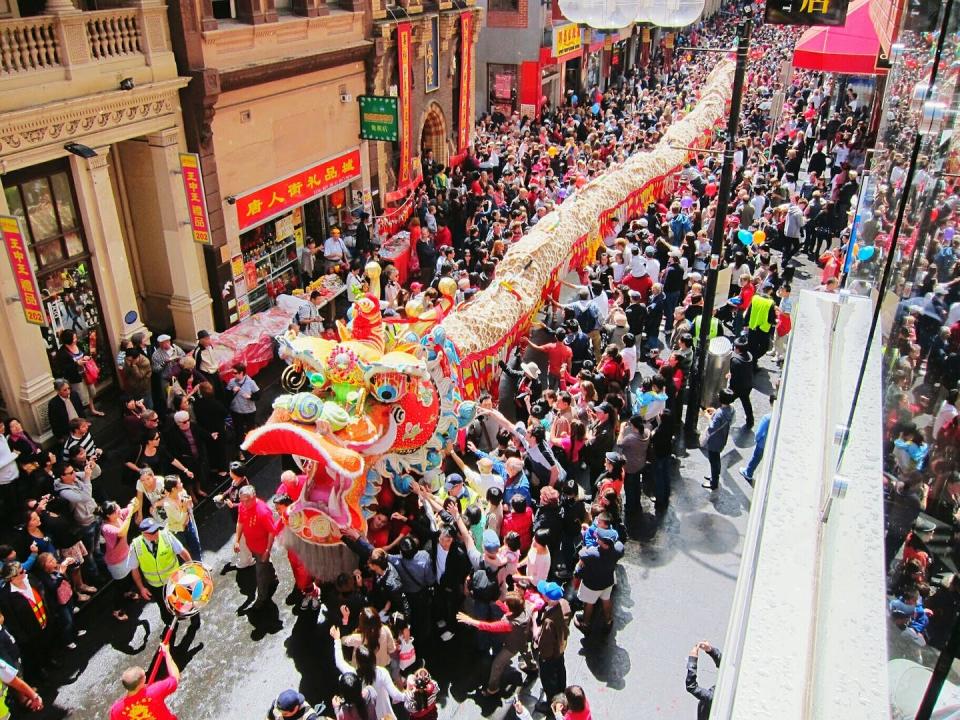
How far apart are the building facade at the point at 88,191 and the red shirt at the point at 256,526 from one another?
429 cm

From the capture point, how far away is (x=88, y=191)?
10.8m

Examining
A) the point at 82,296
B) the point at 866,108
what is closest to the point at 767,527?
the point at 82,296

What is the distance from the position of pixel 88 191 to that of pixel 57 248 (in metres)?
0.88

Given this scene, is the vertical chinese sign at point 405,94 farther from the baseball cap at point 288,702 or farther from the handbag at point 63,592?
the baseball cap at point 288,702

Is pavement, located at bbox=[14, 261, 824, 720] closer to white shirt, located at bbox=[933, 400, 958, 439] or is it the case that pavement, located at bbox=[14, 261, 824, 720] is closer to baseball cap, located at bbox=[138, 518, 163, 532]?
baseball cap, located at bbox=[138, 518, 163, 532]

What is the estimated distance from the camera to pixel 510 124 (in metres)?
26.2

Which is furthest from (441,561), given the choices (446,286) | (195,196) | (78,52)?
(78,52)

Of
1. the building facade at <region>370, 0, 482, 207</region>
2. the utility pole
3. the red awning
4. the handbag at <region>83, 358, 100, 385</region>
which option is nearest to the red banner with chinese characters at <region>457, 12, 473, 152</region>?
the building facade at <region>370, 0, 482, 207</region>

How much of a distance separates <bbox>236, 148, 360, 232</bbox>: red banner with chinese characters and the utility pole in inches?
306

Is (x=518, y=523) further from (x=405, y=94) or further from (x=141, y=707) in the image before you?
(x=405, y=94)

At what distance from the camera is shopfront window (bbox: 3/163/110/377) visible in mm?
10242

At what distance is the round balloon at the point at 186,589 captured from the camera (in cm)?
688

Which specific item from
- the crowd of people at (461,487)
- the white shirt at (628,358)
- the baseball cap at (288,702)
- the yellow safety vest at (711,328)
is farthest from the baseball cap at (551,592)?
the yellow safety vest at (711,328)

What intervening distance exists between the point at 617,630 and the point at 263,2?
37.5 ft
